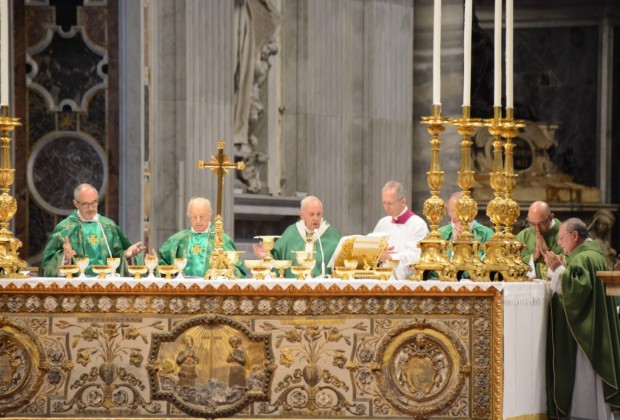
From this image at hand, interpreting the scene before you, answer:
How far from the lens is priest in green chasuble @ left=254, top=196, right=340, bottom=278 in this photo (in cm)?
995

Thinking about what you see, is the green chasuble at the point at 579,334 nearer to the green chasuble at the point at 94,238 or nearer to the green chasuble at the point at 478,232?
the green chasuble at the point at 478,232

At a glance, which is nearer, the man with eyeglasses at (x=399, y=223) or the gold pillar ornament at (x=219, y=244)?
the gold pillar ornament at (x=219, y=244)

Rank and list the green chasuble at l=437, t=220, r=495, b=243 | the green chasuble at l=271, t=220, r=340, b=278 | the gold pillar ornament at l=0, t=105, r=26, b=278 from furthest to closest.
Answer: the green chasuble at l=437, t=220, r=495, b=243 → the green chasuble at l=271, t=220, r=340, b=278 → the gold pillar ornament at l=0, t=105, r=26, b=278

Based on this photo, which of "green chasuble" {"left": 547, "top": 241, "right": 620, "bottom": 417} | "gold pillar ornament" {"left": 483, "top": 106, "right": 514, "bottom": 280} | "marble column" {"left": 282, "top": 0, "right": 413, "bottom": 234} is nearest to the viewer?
"gold pillar ornament" {"left": 483, "top": 106, "right": 514, "bottom": 280}

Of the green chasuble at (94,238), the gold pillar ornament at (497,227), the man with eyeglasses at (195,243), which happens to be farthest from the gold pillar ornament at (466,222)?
the green chasuble at (94,238)

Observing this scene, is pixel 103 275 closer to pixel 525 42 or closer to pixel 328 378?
pixel 328 378

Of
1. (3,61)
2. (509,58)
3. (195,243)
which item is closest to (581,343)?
(509,58)

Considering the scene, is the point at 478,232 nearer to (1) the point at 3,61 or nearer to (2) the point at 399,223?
(2) the point at 399,223

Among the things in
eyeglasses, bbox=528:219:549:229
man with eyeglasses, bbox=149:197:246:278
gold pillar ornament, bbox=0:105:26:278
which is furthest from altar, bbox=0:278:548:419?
eyeglasses, bbox=528:219:549:229

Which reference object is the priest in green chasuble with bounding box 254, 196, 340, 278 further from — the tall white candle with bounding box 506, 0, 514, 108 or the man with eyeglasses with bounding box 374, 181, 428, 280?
the tall white candle with bounding box 506, 0, 514, 108

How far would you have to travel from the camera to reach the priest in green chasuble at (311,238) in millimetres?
9945

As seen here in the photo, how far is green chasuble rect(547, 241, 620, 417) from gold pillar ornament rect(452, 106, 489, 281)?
2.91ft

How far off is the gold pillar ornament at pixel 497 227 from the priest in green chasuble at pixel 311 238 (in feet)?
5.60

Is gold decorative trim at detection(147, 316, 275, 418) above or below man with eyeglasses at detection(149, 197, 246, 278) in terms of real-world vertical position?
below
